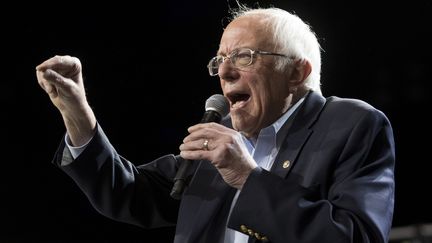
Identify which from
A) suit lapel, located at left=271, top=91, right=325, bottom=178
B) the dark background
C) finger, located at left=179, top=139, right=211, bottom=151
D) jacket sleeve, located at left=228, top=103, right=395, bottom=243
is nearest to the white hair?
suit lapel, located at left=271, top=91, right=325, bottom=178

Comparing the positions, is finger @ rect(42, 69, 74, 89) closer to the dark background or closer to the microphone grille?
the microphone grille

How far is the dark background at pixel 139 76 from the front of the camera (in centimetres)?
425

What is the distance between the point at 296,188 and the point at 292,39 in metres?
0.65

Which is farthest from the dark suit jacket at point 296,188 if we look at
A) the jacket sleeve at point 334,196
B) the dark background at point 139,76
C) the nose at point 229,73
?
the dark background at point 139,76

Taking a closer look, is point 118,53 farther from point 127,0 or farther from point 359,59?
point 359,59

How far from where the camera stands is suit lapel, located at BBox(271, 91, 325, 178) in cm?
179

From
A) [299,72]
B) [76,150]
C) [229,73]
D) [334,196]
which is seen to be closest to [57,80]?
[76,150]

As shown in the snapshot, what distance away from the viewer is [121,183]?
2119 mm

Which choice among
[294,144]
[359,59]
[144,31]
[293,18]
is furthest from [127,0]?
[294,144]

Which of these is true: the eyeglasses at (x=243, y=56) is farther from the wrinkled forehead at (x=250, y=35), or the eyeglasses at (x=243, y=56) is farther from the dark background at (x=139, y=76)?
the dark background at (x=139, y=76)

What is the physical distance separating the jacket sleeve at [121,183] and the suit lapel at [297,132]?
1.74 ft

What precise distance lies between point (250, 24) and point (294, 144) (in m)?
0.45

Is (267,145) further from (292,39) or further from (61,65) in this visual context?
(61,65)

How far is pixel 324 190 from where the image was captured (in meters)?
1.70
